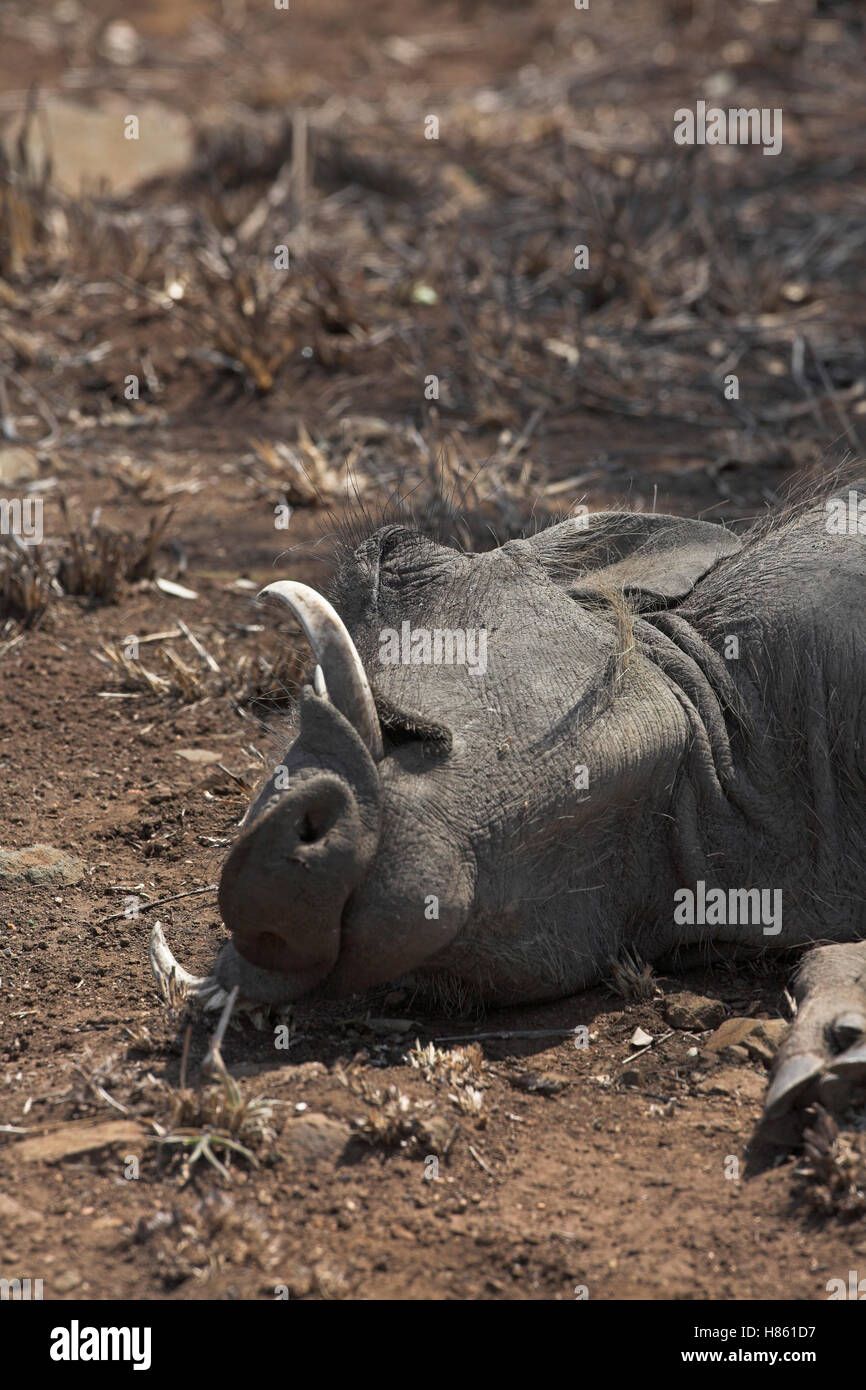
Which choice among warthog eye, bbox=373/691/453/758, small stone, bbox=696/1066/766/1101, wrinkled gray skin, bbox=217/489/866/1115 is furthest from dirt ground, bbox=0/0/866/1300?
warthog eye, bbox=373/691/453/758

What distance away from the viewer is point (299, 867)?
2529 mm

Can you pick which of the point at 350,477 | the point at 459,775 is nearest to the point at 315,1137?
the point at 459,775

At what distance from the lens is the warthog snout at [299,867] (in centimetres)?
252

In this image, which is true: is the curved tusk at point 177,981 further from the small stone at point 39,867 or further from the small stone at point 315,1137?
the small stone at point 39,867

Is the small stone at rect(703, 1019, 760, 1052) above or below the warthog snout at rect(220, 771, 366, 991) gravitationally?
below

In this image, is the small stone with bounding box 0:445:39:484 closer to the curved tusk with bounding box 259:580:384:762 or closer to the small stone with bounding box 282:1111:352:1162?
the curved tusk with bounding box 259:580:384:762

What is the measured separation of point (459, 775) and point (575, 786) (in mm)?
243

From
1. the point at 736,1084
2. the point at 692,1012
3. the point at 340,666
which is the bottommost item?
the point at 736,1084

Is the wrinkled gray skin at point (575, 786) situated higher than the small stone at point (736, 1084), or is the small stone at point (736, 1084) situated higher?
the wrinkled gray skin at point (575, 786)

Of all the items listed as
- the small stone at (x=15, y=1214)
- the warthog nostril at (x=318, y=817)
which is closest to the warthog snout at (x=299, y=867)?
the warthog nostril at (x=318, y=817)

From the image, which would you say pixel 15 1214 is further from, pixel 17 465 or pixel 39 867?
pixel 17 465

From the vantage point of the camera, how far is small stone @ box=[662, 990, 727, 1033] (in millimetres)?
2979

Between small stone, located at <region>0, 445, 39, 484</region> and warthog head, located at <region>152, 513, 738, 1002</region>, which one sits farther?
small stone, located at <region>0, 445, 39, 484</region>

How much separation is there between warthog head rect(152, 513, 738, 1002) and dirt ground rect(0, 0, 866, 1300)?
192 millimetres
